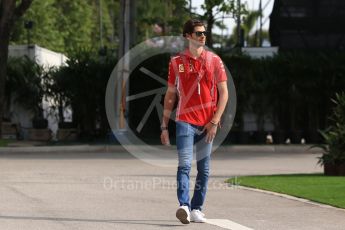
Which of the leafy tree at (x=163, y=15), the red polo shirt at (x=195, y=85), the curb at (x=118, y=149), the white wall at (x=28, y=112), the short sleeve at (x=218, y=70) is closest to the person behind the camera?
the red polo shirt at (x=195, y=85)

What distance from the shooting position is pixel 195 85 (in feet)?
28.2

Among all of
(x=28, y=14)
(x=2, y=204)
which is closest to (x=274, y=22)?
(x=2, y=204)

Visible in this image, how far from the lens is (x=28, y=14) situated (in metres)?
53.9

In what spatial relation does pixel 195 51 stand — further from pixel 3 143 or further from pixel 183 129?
pixel 3 143

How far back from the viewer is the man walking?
8.62 m

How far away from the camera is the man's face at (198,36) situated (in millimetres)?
8648

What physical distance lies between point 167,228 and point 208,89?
1503mm

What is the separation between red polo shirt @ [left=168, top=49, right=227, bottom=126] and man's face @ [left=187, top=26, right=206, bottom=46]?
0.13 meters

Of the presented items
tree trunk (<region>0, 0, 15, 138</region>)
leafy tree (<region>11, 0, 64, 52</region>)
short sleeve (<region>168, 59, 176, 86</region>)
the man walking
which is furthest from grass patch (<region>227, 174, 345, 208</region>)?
leafy tree (<region>11, 0, 64, 52</region>)

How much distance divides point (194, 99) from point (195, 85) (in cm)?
15

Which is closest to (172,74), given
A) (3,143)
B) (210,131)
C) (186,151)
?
(210,131)

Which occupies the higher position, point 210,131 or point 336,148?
point 210,131

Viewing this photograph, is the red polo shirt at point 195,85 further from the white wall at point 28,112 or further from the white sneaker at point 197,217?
the white wall at point 28,112

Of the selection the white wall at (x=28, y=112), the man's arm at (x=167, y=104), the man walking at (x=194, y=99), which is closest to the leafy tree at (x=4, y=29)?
the white wall at (x=28, y=112)
